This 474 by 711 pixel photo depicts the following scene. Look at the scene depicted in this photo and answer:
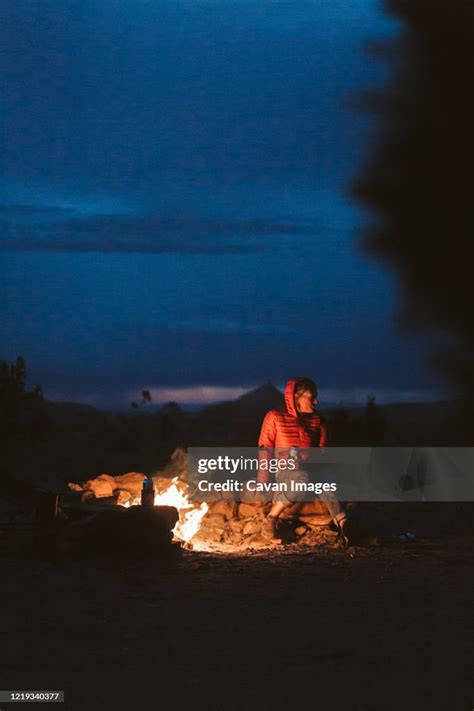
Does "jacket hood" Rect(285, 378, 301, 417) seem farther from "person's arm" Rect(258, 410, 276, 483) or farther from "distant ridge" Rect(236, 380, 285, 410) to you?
"distant ridge" Rect(236, 380, 285, 410)

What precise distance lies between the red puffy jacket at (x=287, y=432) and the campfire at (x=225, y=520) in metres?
0.44

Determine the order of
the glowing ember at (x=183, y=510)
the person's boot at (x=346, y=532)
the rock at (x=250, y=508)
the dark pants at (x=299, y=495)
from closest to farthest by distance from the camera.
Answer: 1. the person's boot at (x=346, y=532)
2. the glowing ember at (x=183, y=510)
3. the dark pants at (x=299, y=495)
4. the rock at (x=250, y=508)

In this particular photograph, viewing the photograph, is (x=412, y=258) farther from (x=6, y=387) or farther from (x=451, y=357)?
(x=6, y=387)

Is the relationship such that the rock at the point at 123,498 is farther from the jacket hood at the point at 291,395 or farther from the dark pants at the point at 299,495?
the jacket hood at the point at 291,395

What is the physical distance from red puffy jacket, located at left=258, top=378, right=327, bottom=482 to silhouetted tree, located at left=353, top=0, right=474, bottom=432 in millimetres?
2140

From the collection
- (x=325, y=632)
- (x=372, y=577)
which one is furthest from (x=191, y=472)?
(x=325, y=632)

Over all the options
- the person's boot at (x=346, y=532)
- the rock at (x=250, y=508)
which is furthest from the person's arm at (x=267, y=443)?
the person's boot at (x=346, y=532)

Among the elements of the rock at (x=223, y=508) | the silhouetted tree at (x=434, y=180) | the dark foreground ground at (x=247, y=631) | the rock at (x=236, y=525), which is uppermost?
the silhouetted tree at (x=434, y=180)

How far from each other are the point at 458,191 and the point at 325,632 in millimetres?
6954

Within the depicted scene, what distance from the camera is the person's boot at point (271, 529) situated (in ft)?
33.1

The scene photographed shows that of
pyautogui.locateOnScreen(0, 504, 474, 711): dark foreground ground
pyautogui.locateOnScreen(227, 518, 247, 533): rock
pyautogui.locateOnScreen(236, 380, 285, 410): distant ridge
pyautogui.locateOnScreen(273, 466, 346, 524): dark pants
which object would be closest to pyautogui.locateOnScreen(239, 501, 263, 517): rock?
pyautogui.locateOnScreen(227, 518, 247, 533): rock

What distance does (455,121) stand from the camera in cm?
1221

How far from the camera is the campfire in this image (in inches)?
396

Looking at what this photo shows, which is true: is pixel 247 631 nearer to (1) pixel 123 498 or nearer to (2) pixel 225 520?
(2) pixel 225 520
